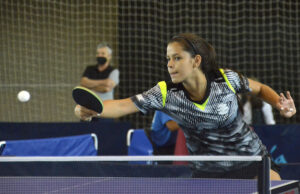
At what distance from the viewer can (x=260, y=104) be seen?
666 cm

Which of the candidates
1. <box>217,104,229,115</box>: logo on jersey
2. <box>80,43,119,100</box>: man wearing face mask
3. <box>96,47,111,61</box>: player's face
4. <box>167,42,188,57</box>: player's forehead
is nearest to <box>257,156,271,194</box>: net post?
<box>217,104,229,115</box>: logo on jersey

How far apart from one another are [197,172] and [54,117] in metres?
7.23

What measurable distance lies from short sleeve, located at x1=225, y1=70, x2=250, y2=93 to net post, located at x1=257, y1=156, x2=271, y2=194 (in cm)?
81

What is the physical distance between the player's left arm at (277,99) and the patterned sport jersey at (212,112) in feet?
0.32

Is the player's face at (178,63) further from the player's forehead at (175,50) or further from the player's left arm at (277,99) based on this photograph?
the player's left arm at (277,99)

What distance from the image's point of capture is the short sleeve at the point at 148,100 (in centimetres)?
290

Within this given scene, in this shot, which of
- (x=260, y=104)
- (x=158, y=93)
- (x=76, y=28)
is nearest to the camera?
(x=158, y=93)

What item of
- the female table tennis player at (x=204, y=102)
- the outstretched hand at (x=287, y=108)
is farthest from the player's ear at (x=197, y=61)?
the outstretched hand at (x=287, y=108)

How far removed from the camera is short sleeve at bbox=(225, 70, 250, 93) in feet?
9.96

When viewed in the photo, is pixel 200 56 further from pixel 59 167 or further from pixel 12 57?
pixel 12 57

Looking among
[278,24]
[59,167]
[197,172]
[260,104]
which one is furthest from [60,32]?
[197,172]

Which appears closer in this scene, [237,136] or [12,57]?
[237,136]

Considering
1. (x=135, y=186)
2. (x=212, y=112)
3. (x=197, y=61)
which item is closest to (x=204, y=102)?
(x=212, y=112)

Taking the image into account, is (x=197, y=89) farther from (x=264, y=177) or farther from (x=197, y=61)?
(x=264, y=177)
